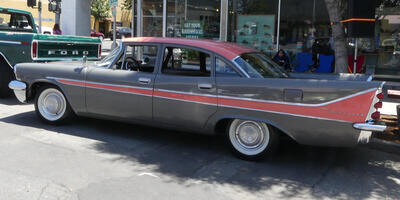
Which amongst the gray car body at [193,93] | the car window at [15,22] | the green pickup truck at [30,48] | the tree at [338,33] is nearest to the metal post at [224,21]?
the green pickup truck at [30,48]

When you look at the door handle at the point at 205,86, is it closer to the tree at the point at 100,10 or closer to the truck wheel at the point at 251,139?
the truck wheel at the point at 251,139

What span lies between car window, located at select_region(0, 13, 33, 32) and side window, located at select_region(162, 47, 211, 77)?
230 inches

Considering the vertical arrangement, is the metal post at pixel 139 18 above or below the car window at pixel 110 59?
above

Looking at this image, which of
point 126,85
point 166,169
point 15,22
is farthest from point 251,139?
point 15,22

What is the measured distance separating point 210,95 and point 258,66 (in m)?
0.83

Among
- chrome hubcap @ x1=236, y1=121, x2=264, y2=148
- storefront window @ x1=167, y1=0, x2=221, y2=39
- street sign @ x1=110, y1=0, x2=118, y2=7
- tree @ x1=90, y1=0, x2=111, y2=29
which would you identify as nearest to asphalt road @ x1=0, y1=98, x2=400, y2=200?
chrome hubcap @ x1=236, y1=121, x2=264, y2=148

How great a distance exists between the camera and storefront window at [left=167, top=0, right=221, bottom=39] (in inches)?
597

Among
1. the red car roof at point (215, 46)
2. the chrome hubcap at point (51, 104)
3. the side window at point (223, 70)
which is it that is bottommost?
the chrome hubcap at point (51, 104)

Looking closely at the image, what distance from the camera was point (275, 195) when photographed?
411 centimetres

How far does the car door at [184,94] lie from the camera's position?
525cm

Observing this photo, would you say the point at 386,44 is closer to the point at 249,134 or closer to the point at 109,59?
the point at 249,134

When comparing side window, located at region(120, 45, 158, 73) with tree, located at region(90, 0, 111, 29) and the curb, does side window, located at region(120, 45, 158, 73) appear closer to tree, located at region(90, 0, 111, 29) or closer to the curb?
the curb

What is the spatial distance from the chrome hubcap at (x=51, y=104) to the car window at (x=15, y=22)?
4.15 m

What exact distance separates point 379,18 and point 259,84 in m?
10.6
